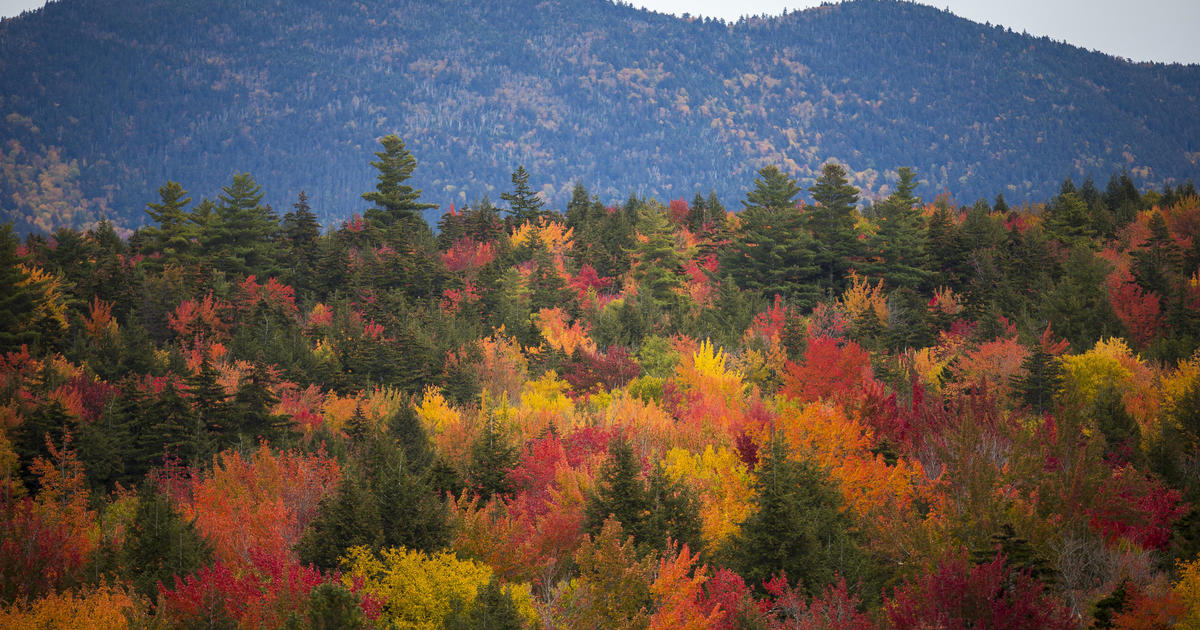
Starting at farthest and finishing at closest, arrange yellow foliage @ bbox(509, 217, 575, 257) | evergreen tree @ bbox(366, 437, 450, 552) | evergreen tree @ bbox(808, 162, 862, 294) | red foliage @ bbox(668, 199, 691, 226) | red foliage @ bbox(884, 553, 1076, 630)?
red foliage @ bbox(668, 199, 691, 226)
yellow foliage @ bbox(509, 217, 575, 257)
evergreen tree @ bbox(808, 162, 862, 294)
evergreen tree @ bbox(366, 437, 450, 552)
red foliage @ bbox(884, 553, 1076, 630)

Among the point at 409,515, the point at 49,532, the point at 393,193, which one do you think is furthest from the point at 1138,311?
the point at 393,193

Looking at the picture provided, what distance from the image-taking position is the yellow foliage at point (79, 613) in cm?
2505

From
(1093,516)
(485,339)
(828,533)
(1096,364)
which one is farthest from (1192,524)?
Result: (485,339)

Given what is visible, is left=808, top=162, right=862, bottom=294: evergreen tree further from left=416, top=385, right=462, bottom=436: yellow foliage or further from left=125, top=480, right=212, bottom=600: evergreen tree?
left=125, top=480, right=212, bottom=600: evergreen tree

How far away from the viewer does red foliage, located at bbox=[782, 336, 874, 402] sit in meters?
52.1

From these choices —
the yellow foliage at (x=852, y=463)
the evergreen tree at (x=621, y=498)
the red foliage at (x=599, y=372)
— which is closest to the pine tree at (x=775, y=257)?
the red foliage at (x=599, y=372)

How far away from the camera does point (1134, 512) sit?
99.6 feet

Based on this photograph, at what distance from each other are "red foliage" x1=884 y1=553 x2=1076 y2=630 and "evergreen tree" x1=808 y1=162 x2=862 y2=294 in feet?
185

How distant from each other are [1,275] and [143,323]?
359 inches

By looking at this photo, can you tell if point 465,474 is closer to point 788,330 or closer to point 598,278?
point 788,330

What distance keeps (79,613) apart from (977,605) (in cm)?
2277

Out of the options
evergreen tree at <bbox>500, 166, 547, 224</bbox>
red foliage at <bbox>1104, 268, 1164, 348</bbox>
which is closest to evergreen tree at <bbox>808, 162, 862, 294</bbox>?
red foliage at <bbox>1104, 268, 1164, 348</bbox>

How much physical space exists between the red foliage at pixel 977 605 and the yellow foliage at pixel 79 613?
64.2 ft

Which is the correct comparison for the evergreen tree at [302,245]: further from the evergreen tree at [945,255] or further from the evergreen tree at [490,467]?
the evergreen tree at [945,255]
